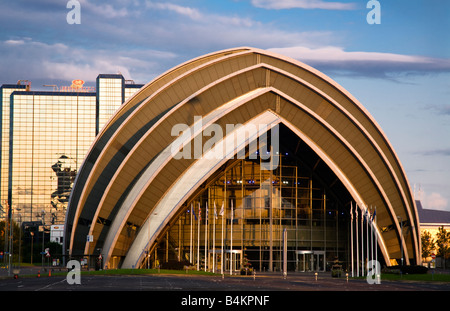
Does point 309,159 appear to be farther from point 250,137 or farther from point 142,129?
point 142,129

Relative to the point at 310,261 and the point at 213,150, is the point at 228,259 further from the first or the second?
the point at 213,150

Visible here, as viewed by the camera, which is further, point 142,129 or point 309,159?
point 309,159

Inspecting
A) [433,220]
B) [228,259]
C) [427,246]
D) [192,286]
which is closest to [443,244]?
[427,246]

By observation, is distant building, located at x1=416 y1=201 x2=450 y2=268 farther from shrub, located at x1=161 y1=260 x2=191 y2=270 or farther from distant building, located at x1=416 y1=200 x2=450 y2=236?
shrub, located at x1=161 y1=260 x2=191 y2=270

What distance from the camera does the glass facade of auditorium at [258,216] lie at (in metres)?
88.9

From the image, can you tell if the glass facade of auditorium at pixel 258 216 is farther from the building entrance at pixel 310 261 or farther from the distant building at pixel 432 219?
the distant building at pixel 432 219

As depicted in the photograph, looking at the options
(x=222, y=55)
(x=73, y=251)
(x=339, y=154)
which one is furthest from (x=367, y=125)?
(x=73, y=251)

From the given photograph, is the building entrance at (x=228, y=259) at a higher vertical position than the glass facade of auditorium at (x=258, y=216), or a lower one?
lower

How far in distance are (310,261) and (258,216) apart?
9167mm

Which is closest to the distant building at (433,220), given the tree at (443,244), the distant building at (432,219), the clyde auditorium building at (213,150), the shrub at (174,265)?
the distant building at (432,219)

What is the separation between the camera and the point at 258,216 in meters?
89.1

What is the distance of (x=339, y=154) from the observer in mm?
81188
